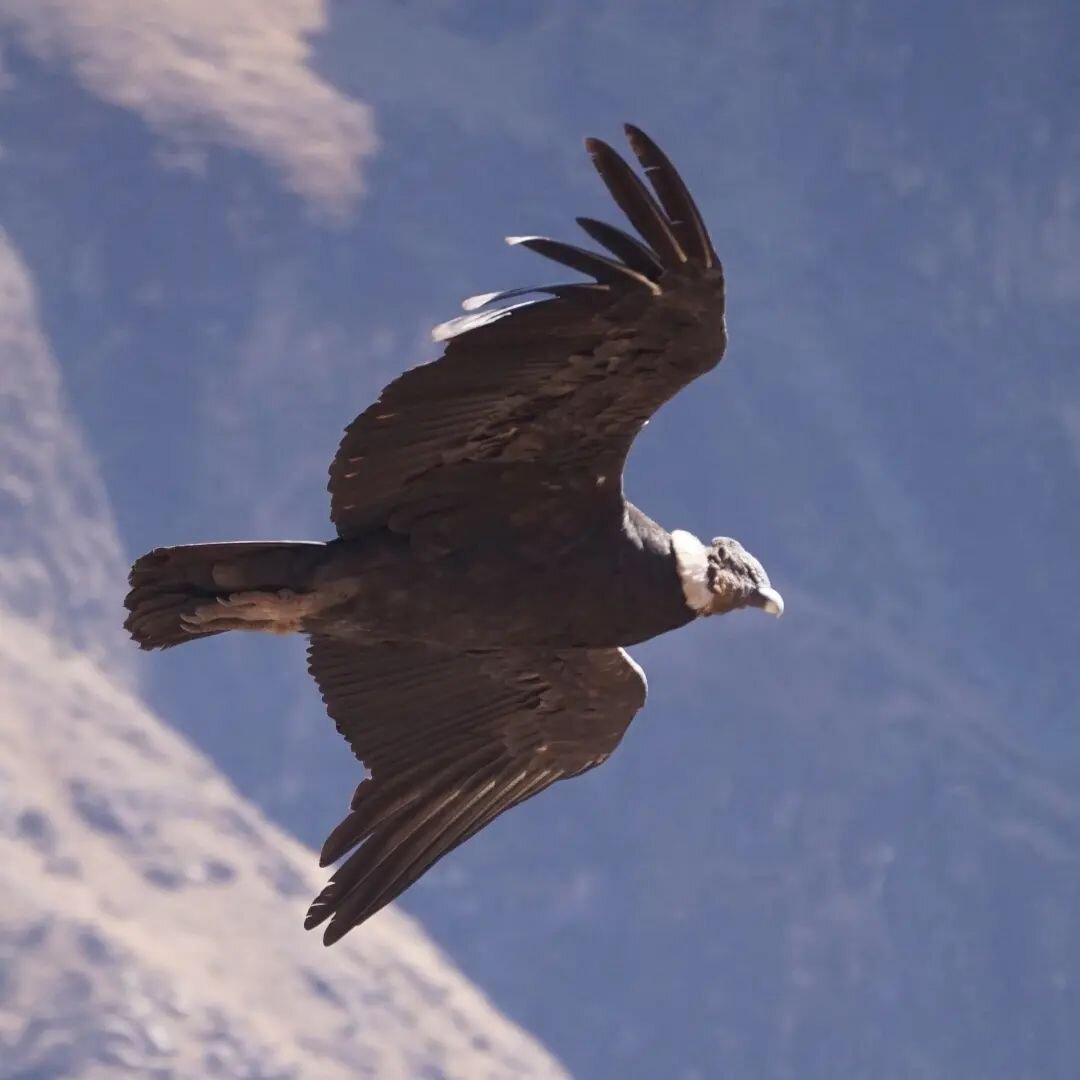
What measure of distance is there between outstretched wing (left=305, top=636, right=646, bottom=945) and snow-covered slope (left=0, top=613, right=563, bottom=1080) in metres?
37.9

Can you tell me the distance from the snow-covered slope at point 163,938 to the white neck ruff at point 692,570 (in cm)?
3929

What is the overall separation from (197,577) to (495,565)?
140 centimetres

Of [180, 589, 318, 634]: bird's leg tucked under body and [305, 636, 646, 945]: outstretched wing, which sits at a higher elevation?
[180, 589, 318, 634]: bird's leg tucked under body

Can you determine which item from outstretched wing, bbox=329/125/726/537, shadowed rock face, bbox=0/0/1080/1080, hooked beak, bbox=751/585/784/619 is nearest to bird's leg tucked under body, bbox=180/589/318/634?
outstretched wing, bbox=329/125/726/537

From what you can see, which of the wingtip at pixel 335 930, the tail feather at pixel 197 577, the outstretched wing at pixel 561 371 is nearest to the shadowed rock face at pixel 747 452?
the wingtip at pixel 335 930

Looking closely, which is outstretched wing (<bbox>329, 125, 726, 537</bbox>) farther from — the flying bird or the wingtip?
the wingtip

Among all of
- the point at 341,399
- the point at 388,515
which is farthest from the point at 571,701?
the point at 341,399

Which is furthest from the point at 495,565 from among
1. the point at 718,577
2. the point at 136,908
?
the point at 136,908

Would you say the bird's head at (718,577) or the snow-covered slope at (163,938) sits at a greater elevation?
the bird's head at (718,577)

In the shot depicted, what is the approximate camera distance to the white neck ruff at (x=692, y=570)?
415 inches

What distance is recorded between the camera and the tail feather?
34.0 feet

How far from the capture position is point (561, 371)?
9.62 meters

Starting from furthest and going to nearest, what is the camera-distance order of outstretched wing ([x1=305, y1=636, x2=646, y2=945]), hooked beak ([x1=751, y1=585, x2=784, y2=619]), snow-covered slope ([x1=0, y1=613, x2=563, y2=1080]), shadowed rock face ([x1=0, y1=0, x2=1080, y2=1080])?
shadowed rock face ([x1=0, y1=0, x2=1080, y2=1080]) < snow-covered slope ([x1=0, y1=613, x2=563, y2=1080]) < outstretched wing ([x1=305, y1=636, x2=646, y2=945]) < hooked beak ([x1=751, y1=585, x2=784, y2=619])

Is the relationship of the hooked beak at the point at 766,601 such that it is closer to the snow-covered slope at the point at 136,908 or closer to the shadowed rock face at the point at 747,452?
the snow-covered slope at the point at 136,908
